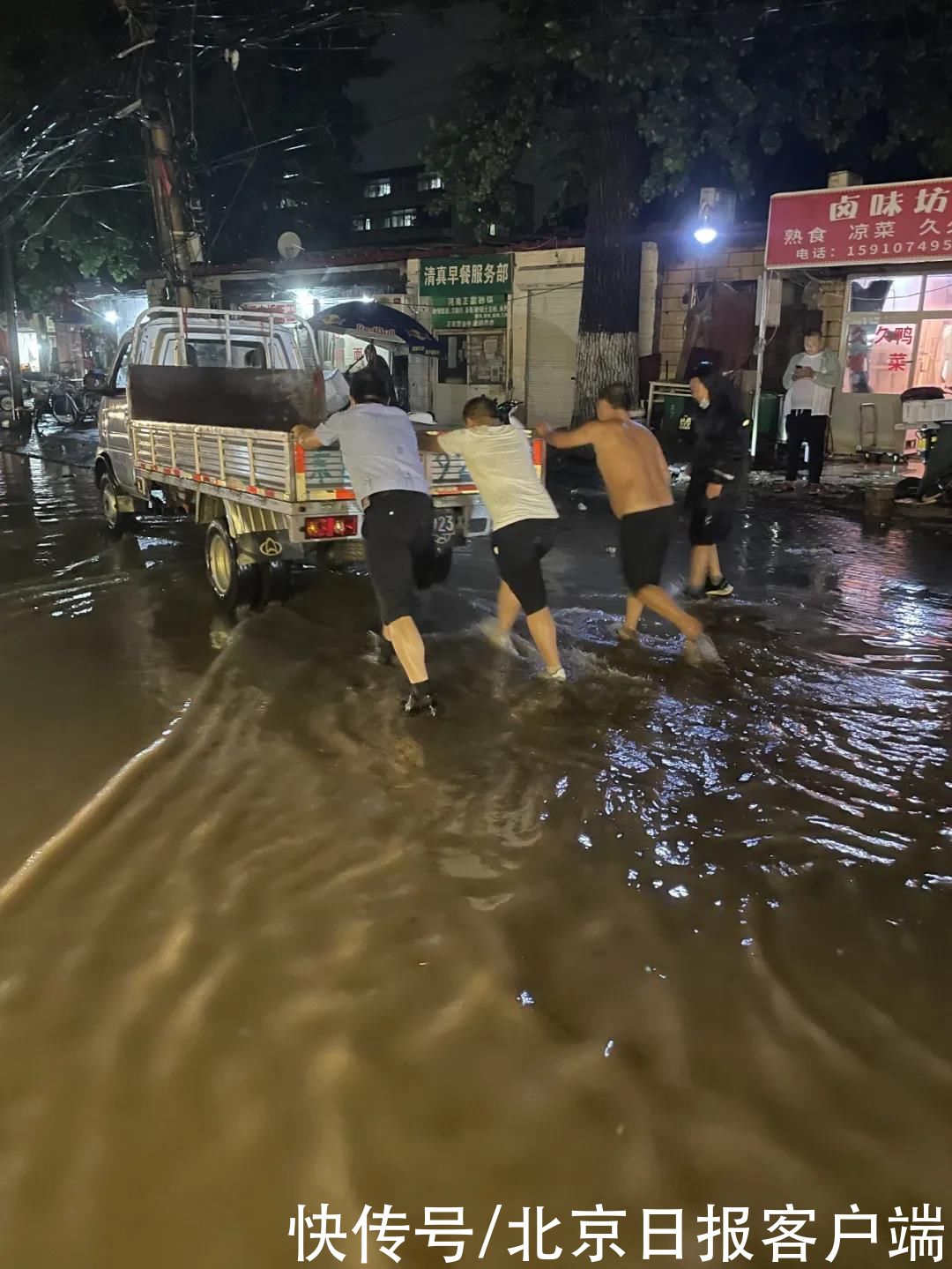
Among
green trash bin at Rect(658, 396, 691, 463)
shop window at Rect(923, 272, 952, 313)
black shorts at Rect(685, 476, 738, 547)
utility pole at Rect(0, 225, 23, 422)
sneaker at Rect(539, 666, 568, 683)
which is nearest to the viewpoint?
sneaker at Rect(539, 666, 568, 683)

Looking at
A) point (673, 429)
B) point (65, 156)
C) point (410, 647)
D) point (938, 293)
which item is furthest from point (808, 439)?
point (65, 156)

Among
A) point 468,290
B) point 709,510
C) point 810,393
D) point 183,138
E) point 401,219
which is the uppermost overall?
point 401,219

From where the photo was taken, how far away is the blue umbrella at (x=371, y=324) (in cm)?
1656

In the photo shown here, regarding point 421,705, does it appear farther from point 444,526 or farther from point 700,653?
point 444,526

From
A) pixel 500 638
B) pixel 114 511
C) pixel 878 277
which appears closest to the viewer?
pixel 500 638

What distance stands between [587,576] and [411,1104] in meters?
5.98

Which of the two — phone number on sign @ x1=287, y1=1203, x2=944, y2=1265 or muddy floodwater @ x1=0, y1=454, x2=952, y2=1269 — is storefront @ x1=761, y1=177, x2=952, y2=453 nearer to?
muddy floodwater @ x1=0, y1=454, x2=952, y2=1269

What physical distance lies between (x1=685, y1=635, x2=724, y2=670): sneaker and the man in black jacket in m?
1.24

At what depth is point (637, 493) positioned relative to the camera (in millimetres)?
5613

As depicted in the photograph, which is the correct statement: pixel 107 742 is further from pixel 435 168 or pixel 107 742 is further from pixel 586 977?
pixel 435 168

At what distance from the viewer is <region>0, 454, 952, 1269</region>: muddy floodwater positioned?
7.52 ft

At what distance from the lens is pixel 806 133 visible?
1478 cm

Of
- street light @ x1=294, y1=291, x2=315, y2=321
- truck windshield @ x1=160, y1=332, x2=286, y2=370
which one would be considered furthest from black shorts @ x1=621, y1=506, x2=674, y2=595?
street light @ x1=294, y1=291, x2=315, y2=321

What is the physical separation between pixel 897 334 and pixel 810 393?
4.56 meters
